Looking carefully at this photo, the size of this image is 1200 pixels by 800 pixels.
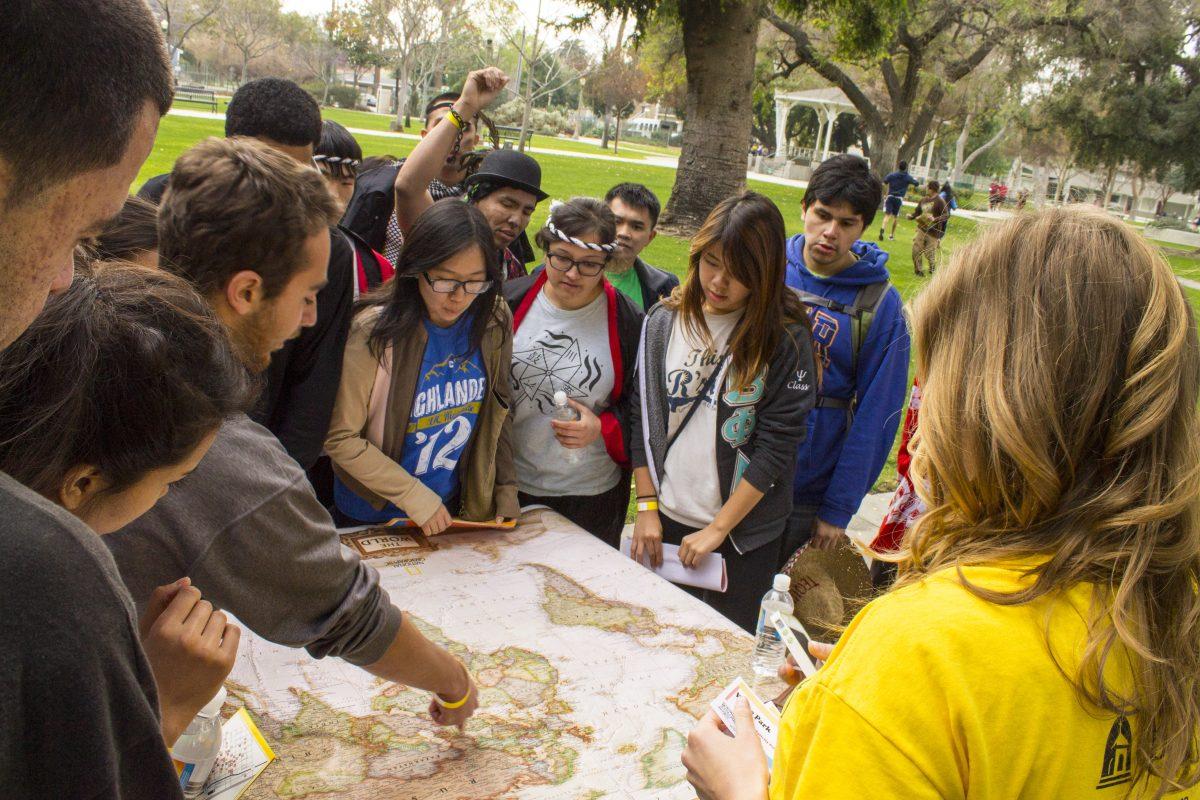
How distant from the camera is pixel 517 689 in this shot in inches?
75.5

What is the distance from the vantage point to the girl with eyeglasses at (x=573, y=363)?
280 centimetres

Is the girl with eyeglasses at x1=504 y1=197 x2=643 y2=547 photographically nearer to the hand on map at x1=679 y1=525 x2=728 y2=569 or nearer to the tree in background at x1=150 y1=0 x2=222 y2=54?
the hand on map at x1=679 y1=525 x2=728 y2=569

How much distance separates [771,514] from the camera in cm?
278

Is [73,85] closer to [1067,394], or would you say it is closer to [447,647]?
[1067,394]

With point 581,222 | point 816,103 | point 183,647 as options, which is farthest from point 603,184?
point 816,103

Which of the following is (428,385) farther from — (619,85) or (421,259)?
(619,85)

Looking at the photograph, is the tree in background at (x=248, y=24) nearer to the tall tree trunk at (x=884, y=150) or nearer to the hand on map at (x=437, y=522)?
the tall tree trunk at (x=884, y=150)

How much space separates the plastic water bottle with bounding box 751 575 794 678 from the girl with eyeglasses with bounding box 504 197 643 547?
33.7 inches

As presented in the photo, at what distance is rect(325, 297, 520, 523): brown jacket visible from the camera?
7.82 feet

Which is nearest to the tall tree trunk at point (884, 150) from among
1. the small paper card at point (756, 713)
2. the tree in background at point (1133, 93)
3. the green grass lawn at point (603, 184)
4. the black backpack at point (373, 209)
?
the green grass lawn at point (603, 184)

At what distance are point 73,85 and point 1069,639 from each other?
3.59ft

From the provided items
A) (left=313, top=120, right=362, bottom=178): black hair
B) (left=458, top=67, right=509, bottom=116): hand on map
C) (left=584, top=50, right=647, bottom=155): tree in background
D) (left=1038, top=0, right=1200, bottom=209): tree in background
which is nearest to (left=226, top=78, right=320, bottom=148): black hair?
(left=313, top=120, right=362, bottom=178): black hair

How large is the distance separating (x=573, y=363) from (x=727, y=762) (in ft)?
5.59

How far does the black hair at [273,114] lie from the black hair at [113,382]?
1633 millimetres
